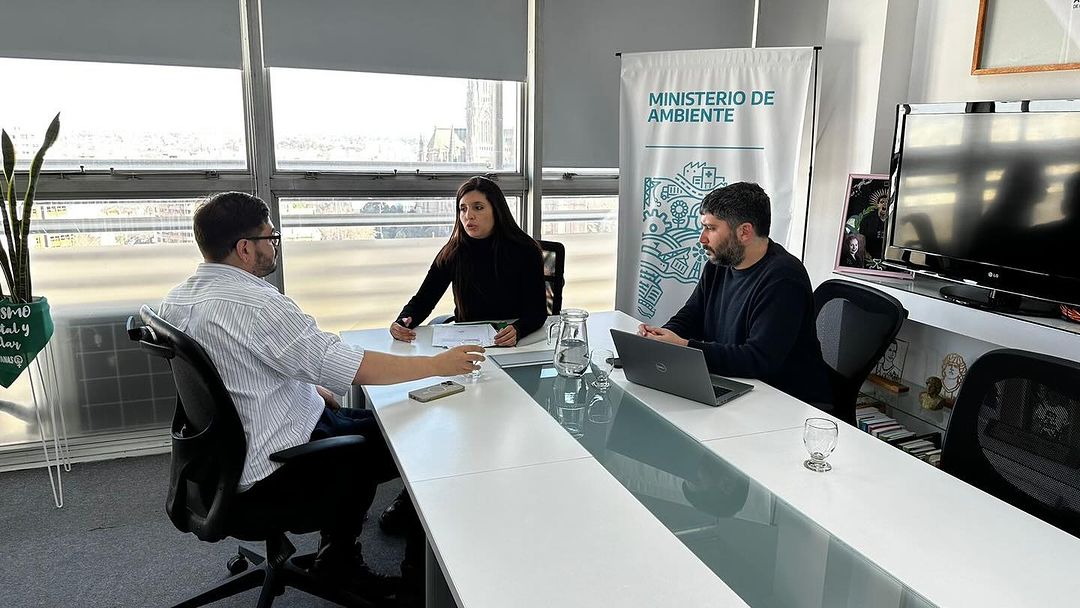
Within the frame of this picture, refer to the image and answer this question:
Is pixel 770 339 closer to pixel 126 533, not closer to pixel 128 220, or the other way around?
pixel 126 533

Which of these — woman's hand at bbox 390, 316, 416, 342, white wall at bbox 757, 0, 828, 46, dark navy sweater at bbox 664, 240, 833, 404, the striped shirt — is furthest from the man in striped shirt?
white wall at bbox 757, 0, 828, 46

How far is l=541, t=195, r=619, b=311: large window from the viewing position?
4324 millimetres

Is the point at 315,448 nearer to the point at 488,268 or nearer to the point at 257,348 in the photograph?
the point at 257,348

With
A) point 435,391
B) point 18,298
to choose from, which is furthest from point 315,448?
point 18,298

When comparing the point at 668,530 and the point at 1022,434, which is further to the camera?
the point at 1022,434

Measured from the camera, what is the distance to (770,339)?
7.43ft

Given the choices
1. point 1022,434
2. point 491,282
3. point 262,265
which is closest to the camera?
point 1022,434

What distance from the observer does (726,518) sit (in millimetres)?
1462

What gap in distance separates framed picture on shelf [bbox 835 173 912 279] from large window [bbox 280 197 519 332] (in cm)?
205

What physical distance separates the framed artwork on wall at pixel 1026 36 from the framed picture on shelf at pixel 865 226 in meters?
0.61

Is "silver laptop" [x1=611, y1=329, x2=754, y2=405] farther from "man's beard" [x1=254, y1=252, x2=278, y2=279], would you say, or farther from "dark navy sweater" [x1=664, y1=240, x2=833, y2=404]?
"man's beard" [x1=254, y1=252, x2=278, y2=279]

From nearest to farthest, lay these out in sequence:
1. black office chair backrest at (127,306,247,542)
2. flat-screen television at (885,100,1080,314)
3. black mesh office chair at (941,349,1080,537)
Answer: black mesh office chair at (941,349,1080,537) → black office chair backrest at (127,306,247,542) → flat-screen television at (885,100,1080,314)

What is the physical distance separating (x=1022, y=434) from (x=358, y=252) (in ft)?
10.2

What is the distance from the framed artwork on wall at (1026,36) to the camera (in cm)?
268
